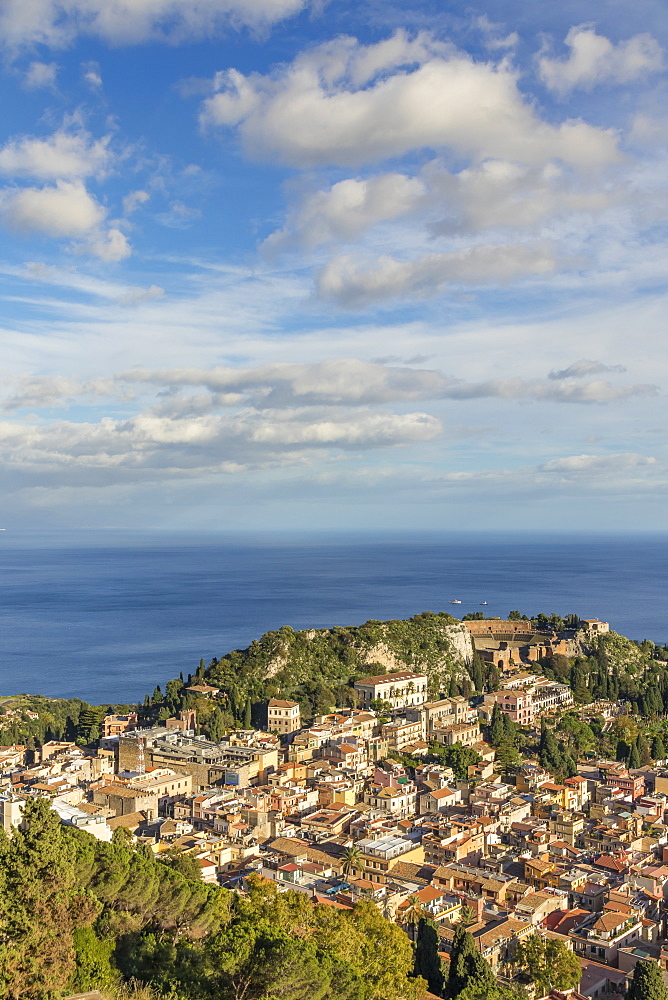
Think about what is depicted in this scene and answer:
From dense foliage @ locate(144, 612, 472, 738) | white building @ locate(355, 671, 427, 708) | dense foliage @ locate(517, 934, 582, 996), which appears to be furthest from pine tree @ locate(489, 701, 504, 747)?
dense foliage @ locate(517, 934, 582, 996)

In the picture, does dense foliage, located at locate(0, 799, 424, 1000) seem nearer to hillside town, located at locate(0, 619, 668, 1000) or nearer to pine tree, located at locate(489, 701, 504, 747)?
hillside town, located at locate(0, 619, 668, 1000)

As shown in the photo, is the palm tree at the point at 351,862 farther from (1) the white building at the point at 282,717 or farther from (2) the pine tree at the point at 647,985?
(1) the white building at the point at 282,717

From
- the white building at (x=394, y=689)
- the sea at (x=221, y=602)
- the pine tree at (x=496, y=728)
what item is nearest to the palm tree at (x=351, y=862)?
the pine tree at (x=496, y=728)

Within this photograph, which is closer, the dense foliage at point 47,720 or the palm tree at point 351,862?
the palm tree at point 351,862

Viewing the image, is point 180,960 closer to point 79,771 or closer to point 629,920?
point 629,920

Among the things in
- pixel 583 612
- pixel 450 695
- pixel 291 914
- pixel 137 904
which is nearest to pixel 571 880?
pixel 291 914

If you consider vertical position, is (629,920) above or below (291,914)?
below
